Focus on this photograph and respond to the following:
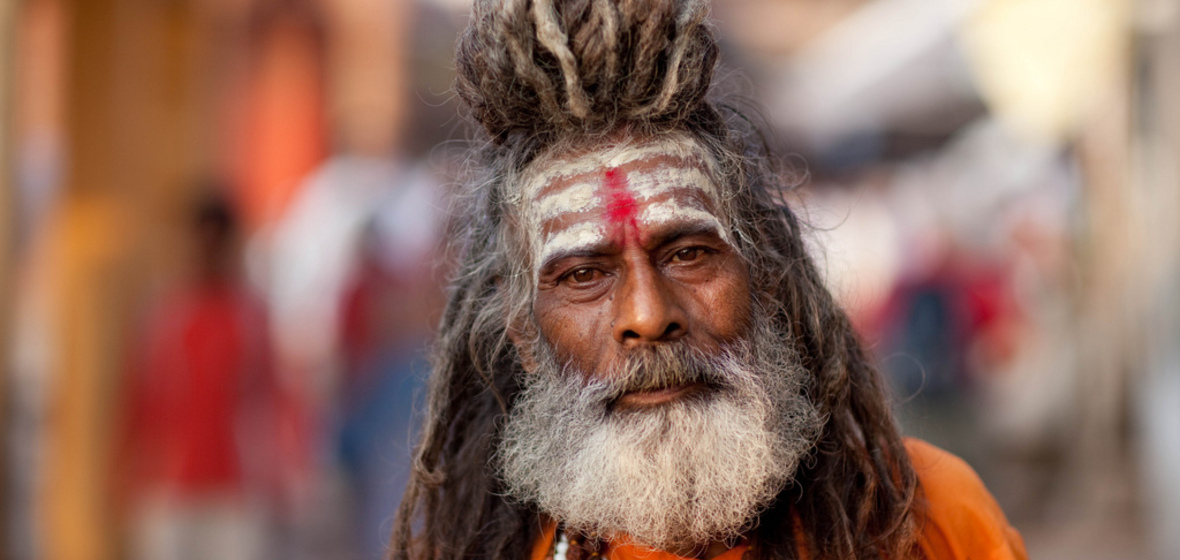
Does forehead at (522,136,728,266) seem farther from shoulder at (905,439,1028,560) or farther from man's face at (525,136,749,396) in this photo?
shoulder at (905,439,1028,560)

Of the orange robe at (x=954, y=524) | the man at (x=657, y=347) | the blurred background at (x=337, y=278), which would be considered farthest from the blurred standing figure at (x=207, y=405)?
the orange robe at (x=954, y=524)

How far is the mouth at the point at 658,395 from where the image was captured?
6.91 ft

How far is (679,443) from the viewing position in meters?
2.08

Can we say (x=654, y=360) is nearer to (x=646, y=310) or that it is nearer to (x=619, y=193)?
(x=646, y=310)

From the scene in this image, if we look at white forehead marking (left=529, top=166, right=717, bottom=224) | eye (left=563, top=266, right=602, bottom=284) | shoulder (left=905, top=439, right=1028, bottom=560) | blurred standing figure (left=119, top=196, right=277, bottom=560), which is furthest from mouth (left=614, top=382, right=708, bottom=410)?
blurred standing figure (left=119, top=196, right=277, bottom=560)

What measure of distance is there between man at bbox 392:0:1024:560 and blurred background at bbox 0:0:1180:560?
0.97 ft

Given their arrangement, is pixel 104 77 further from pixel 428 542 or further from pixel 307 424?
pixel 428 542

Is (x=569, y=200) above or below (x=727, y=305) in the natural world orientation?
above

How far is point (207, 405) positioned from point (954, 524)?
13.0 ft

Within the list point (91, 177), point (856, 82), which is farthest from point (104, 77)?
point (856, 82)

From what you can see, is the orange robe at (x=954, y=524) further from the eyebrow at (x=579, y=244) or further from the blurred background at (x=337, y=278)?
the eyebrow at (x=579, y=244)

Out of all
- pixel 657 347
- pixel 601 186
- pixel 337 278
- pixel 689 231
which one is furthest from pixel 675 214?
pixel 337 278

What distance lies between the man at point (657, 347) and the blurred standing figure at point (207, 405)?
3.14 meters

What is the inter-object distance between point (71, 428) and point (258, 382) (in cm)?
132
